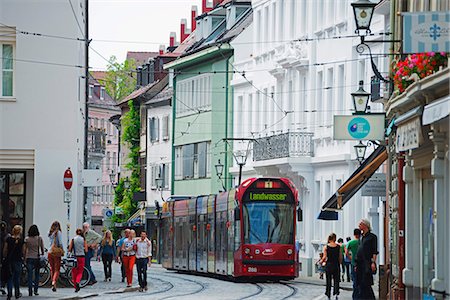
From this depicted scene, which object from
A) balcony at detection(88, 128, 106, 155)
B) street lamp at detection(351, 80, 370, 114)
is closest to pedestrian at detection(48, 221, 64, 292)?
street lamp at detection(351, 80, 370, 114)

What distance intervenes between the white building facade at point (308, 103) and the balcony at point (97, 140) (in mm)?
57934

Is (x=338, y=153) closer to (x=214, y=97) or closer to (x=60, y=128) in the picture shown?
(x=60, y=128)

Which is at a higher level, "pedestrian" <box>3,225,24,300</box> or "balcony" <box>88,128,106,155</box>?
"balcony" <box>88,128,106,155</box>

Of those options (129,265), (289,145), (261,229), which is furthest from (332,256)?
(289,145)

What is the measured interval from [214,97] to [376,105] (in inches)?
1031

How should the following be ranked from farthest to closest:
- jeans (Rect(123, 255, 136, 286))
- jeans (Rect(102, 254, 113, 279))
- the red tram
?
1. jeans (Rect(102, 254, 113, 279))
2. the red tram
3. jeans (Rect(123, 255, 136, 286))

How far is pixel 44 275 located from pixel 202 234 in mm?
13097

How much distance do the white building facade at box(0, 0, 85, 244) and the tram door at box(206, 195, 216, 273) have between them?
10.8 m

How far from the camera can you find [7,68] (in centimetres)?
3781

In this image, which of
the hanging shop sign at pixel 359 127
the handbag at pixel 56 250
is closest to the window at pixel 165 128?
the handbag at pixel 56 250

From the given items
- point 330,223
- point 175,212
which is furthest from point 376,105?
point 175,212

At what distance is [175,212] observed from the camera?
55562mm

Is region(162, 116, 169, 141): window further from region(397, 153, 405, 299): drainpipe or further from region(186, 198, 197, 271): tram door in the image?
region(397, 153, 405, 299): drainpipe

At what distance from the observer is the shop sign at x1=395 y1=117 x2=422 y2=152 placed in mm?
22600
